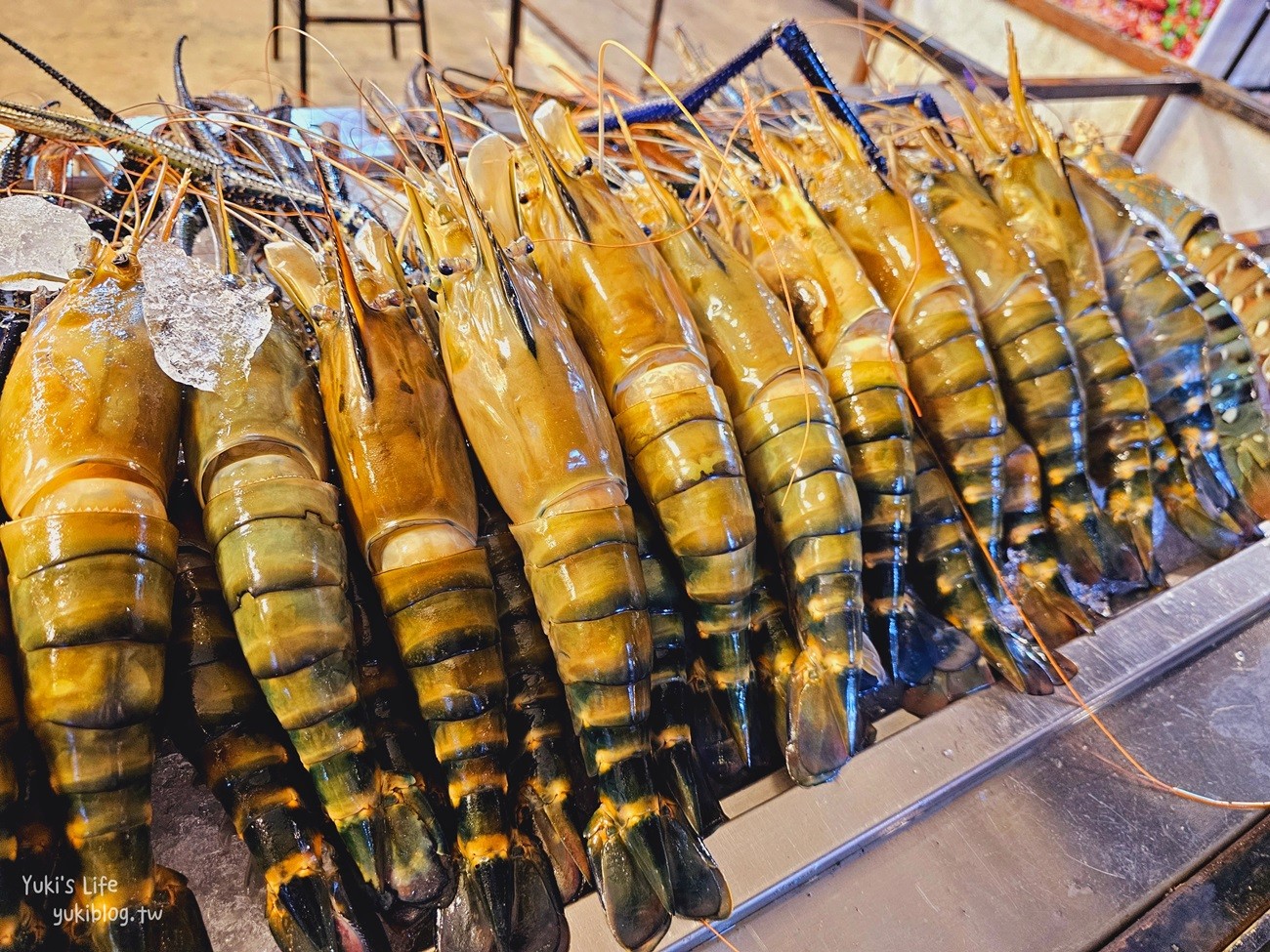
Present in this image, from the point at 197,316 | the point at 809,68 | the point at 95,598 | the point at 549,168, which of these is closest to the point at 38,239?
the point at 197,316

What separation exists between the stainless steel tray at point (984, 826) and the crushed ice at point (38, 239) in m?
1.07

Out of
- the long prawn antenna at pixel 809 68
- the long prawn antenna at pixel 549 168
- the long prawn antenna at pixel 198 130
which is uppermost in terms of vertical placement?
the long prawn antenna at pixel 809 68

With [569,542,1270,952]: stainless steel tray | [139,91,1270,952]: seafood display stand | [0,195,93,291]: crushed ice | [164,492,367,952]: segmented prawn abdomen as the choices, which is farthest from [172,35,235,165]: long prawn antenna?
[569,542,1270,952]: stainless steel tray

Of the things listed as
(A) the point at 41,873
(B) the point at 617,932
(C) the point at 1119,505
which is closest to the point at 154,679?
Result: (A) the point at 41,873

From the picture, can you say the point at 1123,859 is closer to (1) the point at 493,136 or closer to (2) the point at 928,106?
(1) the point at 493,136

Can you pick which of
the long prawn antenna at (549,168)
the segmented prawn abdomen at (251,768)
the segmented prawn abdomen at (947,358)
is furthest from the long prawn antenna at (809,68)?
the segmented prawn abdomen at (251,768)

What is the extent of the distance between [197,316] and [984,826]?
200cm

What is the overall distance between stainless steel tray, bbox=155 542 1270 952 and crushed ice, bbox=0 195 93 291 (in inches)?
42.1

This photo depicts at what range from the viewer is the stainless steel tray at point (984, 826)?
1.49 metres

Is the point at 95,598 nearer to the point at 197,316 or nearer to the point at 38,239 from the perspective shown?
the point at 197,316

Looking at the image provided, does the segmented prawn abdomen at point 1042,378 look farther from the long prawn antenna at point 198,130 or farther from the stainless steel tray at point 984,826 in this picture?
the long prawn antenna at point 198,130

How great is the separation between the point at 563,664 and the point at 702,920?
54cm

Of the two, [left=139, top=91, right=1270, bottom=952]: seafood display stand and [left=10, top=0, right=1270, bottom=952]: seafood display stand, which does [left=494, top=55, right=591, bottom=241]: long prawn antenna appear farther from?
[left=139, top=91, right=1270, bottom=952]: seafood display stand

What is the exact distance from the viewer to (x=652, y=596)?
172 centimetres
